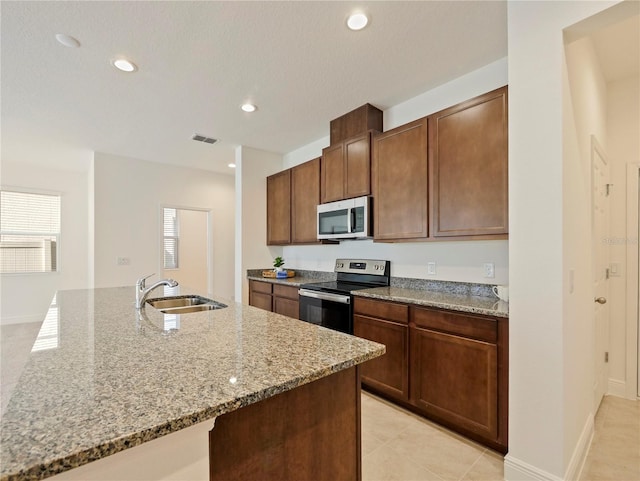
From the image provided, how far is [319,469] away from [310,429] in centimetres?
15

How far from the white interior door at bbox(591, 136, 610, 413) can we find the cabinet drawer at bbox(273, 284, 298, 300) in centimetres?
252

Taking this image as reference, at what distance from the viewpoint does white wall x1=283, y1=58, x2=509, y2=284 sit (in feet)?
7.79

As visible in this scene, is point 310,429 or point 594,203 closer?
point 310,429

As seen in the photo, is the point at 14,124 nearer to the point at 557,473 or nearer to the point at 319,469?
the point at 319,469

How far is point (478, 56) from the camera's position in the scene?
2293mm

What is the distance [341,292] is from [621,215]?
2422 mm

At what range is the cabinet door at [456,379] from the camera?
1.88 m

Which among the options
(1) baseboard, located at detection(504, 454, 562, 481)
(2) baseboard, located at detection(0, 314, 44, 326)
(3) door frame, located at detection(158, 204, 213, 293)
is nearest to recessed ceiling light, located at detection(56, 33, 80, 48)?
(3) door frame, located at detection(158, 204, 213, 293)

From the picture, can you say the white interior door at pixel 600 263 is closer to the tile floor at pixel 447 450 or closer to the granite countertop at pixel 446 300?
the tile floor at pixel 447 450

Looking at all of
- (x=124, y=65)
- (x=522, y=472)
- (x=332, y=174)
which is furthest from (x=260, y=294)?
(x=522, y=472)

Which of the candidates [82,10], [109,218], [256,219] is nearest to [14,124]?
Answer: [109,218]

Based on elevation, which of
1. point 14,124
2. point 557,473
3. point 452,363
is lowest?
point 557,473

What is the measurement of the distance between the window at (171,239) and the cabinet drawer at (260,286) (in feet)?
9.89

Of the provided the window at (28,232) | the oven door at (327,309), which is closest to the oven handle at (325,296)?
the oven door at (327,309)
